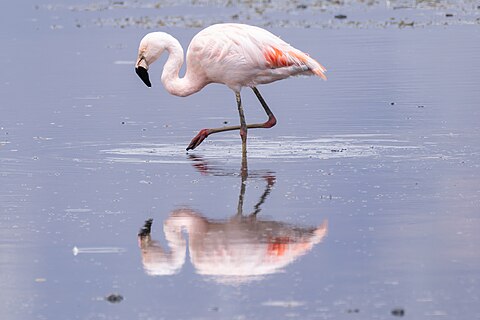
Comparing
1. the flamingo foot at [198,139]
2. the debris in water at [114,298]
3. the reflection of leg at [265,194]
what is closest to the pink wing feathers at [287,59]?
the flamingo foot at [198,139]

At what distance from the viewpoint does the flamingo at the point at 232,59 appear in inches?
528

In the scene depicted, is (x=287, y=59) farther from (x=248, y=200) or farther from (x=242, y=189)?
(x=248, y=200)

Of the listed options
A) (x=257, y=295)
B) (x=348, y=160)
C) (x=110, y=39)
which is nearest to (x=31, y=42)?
(x=110, y=39)

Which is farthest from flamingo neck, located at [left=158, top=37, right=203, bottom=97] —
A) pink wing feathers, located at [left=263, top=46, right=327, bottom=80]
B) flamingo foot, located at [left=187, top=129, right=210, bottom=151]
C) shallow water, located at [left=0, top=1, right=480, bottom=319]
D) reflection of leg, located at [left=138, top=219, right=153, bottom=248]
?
reflection of leg, located at [left=138, top=219, right=153, bottom=248]

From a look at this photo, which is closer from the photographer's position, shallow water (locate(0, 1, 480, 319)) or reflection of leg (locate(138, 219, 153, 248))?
shallow water (locate(0, 1, 480, 319))

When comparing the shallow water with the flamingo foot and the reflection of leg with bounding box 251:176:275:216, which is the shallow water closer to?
the reflection of leg with bounding box 251:176:275:216

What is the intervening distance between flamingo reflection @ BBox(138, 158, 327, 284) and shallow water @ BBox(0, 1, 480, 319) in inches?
0.8

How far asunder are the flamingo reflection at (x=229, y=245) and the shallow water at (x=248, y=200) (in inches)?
0.8

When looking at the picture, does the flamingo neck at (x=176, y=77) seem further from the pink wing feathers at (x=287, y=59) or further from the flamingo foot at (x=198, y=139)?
the pink wing feathers at (x=287, y=59)

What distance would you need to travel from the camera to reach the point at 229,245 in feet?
29.3

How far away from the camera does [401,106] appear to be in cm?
1619

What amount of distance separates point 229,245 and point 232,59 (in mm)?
4722

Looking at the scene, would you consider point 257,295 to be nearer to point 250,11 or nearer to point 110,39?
point 110,39

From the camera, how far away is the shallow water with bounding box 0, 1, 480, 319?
771cm
